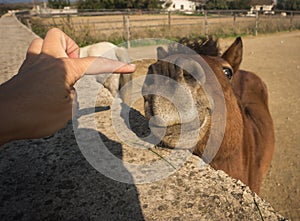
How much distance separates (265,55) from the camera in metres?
10.7

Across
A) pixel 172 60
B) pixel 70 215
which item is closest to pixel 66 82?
pixel 70 215

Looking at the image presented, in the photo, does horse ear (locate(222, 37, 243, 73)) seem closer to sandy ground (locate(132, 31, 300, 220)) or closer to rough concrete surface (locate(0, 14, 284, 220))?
rough concrete surface (locate(0, 14, 284, 220))

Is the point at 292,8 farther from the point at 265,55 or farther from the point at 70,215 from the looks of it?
the point at 70,215

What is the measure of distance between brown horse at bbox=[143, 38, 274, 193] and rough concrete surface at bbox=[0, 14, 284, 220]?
0.26 metres

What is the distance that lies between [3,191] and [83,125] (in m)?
0.76

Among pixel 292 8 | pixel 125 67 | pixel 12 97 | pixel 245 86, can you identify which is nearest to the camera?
pixel 12 97

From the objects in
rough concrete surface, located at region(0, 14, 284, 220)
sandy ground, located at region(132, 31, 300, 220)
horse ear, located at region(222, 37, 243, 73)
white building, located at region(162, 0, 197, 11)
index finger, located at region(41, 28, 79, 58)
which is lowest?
sandy ground, located at region(132, 31, 300, 220)

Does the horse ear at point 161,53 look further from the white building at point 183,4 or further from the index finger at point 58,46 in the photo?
the white building at point 183,4

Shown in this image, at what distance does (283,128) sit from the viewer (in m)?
4.45

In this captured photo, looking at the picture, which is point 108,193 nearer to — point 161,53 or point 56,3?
point 161,53

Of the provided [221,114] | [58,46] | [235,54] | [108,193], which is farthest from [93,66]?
[235,54]

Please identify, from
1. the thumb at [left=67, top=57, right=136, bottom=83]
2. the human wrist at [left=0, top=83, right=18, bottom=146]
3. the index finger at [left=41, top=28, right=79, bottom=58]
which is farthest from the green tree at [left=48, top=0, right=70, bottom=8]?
the human wrist at [left=0, top=83, right=18, bottom=146]

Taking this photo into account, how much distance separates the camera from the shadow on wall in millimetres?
1103

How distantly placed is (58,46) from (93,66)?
7.2 inches
